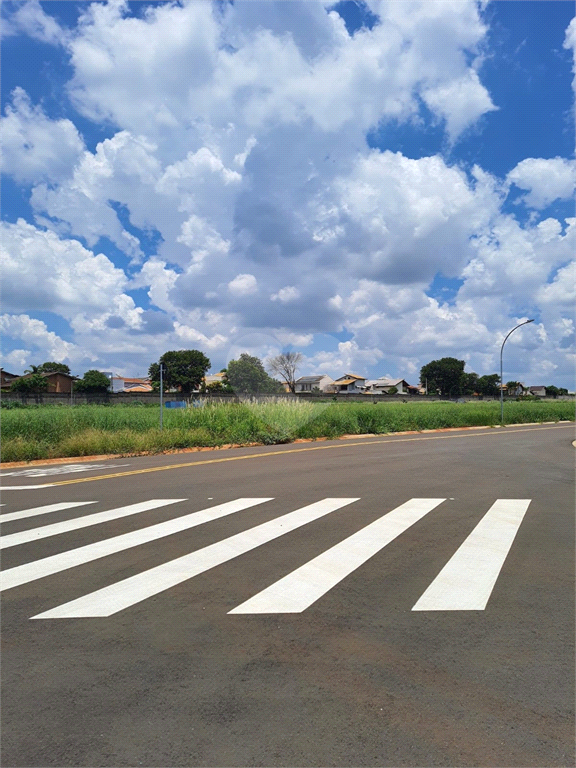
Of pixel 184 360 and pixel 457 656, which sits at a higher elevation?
pixel 184 360

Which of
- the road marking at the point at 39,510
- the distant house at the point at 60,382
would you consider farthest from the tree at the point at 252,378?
the distant house at the point at 60,382

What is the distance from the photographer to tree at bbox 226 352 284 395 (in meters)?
Answer: 32.5

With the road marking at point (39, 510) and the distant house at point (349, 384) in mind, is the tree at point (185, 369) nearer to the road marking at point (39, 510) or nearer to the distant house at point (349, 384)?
the distant house at point (349, 384)

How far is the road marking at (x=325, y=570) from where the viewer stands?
4.80 m

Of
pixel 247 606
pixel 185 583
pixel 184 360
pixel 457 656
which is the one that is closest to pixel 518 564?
pixel 457 656

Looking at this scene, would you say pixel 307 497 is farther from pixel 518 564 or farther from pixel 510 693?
pixel 510 693

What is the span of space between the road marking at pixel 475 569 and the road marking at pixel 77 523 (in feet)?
15.5

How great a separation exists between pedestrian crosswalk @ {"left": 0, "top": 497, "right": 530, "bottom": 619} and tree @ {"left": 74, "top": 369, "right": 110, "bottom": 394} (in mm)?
81467

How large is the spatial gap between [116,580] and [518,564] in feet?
13.3

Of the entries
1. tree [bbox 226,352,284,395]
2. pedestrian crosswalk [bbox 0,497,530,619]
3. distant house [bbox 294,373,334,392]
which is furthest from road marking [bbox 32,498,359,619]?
distant house [bbox 294,373,334,392]

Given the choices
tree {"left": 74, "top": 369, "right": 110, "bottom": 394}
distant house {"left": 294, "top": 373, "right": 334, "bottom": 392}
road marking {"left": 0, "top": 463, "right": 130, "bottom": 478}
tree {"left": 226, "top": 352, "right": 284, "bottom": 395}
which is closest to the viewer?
road marking {"left": 0, "top": 463, "right": 130, "bottom": 478}

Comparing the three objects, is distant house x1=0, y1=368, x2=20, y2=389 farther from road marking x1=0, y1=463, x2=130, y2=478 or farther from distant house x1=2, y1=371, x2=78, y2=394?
road marking x1=0, y1=463, x2=130, y2=478

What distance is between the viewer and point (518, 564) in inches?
236

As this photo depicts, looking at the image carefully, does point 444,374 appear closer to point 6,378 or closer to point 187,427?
point 6,378
